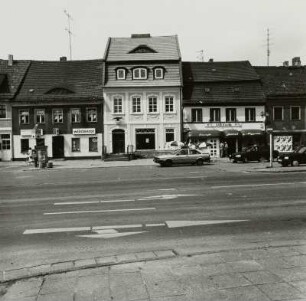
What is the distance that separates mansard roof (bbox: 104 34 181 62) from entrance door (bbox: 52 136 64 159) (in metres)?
9.20

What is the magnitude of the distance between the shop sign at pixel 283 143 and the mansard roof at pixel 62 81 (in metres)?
18.2

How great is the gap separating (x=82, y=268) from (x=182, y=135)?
3899 centimetres

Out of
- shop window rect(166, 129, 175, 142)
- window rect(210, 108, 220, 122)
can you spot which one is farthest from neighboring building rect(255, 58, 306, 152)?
shop window rect(166, 129, 175, 142)

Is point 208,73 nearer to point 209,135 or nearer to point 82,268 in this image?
point 209,135

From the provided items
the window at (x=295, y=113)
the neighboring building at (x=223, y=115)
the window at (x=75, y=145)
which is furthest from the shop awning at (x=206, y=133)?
the window at (x=75, y=145)

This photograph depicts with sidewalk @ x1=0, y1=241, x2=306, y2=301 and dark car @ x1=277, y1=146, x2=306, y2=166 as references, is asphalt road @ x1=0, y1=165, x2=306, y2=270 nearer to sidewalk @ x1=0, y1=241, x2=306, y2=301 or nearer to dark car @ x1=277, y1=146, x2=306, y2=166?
sidewalk @ x1=0, y1=241, x2=306, y2=301

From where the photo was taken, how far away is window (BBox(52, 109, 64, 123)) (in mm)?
46031

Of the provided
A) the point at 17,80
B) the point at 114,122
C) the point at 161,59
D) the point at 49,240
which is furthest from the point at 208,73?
the point at 49,240

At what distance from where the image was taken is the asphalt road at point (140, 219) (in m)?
9.30

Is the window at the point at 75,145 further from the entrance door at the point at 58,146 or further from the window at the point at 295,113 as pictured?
the window at the point at 295,113

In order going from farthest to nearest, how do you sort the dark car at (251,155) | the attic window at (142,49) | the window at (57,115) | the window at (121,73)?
the attic window at (142,49) → the window at (121,73) → the window at (57,115) → the dark car at (251,155)

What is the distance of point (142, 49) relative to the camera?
47594 millimetres

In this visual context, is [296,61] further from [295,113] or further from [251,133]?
[251,133]

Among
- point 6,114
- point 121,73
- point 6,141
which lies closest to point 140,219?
point 121,73
